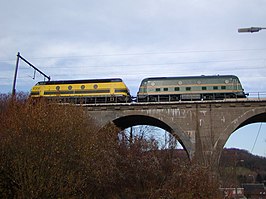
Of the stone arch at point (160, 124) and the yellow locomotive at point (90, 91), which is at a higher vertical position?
the yellow locomotive at point (90, 91)

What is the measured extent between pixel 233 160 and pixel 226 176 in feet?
7.54

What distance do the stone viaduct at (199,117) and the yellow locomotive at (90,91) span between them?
3.35 m

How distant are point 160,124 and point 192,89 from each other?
17.8 ft

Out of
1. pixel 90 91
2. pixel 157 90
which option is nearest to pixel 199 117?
pixel 157 90

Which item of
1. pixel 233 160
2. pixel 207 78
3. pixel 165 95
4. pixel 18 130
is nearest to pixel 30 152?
pixel 18 130

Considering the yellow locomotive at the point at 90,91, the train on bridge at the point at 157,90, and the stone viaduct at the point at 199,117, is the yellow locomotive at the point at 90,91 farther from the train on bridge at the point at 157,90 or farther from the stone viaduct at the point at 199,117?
the stone viaduct at the point at 199,117

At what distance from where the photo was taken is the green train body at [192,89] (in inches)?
1324

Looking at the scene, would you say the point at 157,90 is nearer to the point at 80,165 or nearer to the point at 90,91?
the point at 90,91

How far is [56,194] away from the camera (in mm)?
12914

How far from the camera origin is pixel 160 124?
32344 mm

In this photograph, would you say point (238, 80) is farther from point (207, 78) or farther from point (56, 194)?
point (56, 194)

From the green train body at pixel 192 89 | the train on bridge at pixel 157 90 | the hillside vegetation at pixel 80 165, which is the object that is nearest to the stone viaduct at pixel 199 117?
the train on bridge at pixel 157 90

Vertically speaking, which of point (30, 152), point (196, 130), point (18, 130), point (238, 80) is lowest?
point (30, 152)

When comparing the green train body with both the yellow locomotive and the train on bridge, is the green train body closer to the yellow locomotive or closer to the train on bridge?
the train on bridge
